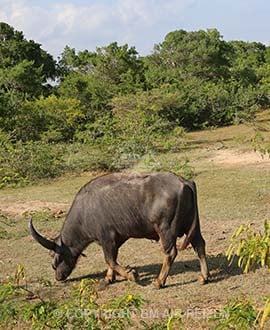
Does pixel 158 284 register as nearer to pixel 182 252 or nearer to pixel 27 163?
pixel 182 252

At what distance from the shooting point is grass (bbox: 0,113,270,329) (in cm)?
586

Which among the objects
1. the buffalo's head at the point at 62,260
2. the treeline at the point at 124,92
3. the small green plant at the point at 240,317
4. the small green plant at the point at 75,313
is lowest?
the buffalo's head at the point at 62,260

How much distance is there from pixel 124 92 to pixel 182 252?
66.6 feet


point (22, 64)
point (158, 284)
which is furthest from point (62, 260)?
point (22, 64)

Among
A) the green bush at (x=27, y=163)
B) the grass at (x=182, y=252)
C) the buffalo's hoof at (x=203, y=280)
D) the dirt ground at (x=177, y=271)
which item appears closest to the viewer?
the dirt ground at (x=177, y=271)

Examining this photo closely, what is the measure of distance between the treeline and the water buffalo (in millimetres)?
9589

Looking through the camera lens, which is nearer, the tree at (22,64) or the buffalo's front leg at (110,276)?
the buffalo's front leg at (110,276)

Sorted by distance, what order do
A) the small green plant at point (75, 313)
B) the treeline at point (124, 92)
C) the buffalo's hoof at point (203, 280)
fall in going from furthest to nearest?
the treeline at point (124, 92) < the buffalo's hoof at point (203, 280) < the small green plant at point (75, 313)

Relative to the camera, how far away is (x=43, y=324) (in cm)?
307

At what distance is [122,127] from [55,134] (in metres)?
2.80

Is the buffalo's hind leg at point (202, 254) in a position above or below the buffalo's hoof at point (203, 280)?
above

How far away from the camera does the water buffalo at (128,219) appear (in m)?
6.21

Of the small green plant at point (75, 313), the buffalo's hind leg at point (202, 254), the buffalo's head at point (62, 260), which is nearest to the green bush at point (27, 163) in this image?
the buffalo's head at point (62, 260)

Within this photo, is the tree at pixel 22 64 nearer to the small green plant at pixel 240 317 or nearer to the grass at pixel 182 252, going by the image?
the grass at pixel 182 252
